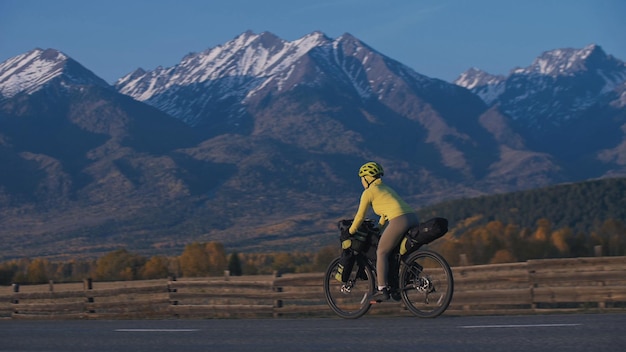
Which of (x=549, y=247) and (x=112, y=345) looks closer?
(x=112, y=345)

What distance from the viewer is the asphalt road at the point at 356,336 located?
10930mm

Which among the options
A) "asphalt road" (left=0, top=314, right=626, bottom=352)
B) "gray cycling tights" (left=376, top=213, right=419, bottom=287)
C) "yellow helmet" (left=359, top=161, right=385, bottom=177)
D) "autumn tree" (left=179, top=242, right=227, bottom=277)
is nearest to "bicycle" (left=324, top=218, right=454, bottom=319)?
"gray cycling tights" (left=376, top=213, right=419, bottom=287)

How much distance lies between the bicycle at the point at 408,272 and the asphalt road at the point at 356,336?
9.9 inches

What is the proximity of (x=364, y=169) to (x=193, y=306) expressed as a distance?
21.6ft

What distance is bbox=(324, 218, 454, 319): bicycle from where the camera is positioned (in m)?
13.9

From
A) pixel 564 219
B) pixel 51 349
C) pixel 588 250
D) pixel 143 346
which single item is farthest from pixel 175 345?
pixel 564 219

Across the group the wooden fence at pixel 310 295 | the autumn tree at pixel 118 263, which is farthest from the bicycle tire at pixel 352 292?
the autumn tree at pixel 118 263

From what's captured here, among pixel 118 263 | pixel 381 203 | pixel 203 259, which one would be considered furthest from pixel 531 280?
pixel 203 259

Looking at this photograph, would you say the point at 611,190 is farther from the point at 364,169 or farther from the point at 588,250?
the point at 364,169

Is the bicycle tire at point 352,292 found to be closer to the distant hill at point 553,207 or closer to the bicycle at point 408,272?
the bicycle at point 408,272

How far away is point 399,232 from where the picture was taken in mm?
13844

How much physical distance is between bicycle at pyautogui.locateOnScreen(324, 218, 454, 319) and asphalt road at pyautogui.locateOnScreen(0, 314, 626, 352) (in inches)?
9.9

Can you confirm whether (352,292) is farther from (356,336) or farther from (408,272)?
(356,336)

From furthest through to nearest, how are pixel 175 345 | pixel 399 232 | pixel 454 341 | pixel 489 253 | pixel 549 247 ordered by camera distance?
pixel 549 247, pixel 489 253, pixel 399 232, pixel 175 345, pixel 454 341
